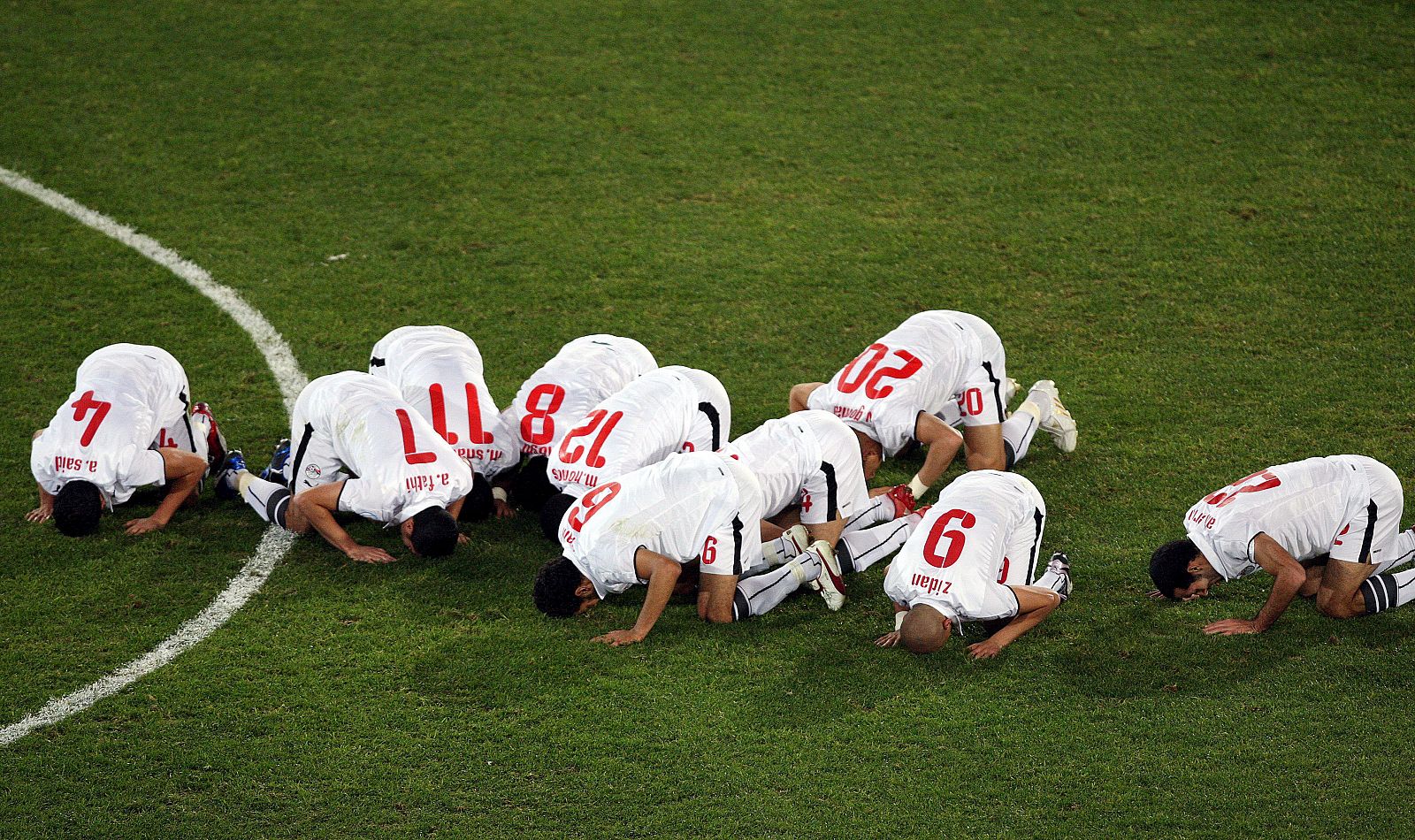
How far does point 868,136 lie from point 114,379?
23.0ft

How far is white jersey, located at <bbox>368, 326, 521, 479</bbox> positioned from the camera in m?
7.73

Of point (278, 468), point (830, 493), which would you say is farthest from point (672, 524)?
point (278, 468)

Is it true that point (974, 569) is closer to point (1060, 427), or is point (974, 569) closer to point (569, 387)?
point (1060, 427)

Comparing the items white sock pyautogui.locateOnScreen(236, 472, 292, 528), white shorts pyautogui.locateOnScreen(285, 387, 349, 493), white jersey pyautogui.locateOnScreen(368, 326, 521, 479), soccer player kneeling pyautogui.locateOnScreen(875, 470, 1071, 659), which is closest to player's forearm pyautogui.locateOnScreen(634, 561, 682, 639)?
soccer player kneeling pyautogui.locateOnScreen(875, 470, 1071, 659)

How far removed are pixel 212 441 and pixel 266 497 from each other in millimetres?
798

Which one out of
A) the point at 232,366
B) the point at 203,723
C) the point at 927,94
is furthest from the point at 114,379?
the point at 927,94

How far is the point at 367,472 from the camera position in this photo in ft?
23.7

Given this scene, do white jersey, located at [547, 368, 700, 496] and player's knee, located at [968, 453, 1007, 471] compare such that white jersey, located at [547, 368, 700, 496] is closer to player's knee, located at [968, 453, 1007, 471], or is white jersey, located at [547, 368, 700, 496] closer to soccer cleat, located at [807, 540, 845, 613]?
soccer cleat, located at [807, 540, 845, 613]

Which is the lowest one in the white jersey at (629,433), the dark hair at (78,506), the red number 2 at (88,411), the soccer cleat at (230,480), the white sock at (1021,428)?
the white sock at (1021,428)

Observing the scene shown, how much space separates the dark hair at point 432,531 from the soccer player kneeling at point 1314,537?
3742mm

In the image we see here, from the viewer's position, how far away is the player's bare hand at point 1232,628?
6.62m

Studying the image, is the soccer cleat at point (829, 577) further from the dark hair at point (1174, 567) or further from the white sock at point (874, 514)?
the dark hair at point (1174, 567)

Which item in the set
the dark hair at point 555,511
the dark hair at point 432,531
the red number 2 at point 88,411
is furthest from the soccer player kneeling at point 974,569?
the red number 2 at point 88,411

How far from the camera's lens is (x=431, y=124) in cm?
1263
